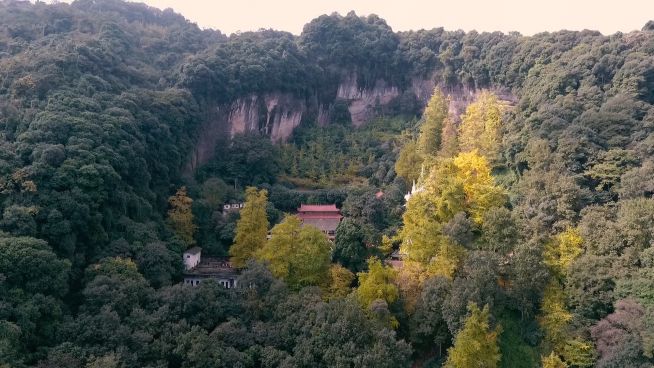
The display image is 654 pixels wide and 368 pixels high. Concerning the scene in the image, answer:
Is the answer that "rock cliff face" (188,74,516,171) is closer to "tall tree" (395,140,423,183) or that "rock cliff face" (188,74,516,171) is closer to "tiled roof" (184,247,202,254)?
"tall tree" (395,140,423,183)

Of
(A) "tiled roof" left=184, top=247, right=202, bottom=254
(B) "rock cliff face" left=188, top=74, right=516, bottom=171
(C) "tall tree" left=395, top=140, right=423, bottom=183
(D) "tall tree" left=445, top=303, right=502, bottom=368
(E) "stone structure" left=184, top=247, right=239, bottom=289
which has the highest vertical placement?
(B) "rock cliff face" left=188, top=74, right=516, bottom=171

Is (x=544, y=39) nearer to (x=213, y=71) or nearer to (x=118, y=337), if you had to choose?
(x=213, y=71)

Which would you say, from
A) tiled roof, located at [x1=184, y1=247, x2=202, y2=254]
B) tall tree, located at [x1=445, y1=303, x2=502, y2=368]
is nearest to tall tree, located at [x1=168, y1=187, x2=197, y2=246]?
tiled roof, located at [x1=184, y1=247, x2=202, y2=254]

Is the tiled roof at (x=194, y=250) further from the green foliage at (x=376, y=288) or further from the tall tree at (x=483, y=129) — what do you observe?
the tall tree at (x=483, y=129)

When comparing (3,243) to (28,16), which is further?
(28,16)

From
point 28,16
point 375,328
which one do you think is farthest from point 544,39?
point 28,16

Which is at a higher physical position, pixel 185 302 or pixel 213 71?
pixel 213 71

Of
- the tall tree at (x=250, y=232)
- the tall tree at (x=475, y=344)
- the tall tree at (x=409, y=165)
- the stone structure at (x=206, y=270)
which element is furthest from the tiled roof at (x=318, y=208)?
the tall tree at (x=475, y=344)
